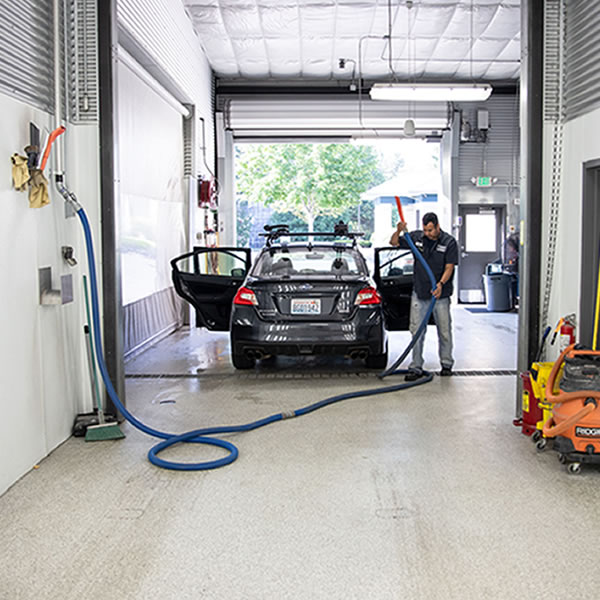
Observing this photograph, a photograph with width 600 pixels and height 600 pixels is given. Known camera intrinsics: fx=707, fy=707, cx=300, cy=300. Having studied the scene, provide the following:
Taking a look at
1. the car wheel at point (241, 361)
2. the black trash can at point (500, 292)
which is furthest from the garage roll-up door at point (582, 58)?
the black trash can at point (500, 292)

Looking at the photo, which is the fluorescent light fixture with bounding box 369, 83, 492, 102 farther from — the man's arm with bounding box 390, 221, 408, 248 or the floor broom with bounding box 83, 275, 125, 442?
the floor broom with bounding box 83, 275, 125, 442

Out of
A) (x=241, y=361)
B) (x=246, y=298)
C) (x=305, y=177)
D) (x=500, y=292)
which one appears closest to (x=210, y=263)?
(x=500, y=292)

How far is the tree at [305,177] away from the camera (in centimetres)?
2881

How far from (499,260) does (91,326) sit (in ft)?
37.4

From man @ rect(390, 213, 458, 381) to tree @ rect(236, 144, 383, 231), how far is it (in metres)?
21.7

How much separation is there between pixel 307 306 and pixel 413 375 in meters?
1.27

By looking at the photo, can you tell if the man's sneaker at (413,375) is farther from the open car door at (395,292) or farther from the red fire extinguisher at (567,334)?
the red fire extinguisher at (567,334)

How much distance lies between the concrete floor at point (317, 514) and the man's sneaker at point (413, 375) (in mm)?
905

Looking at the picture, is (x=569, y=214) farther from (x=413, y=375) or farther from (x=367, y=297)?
(x=413, y=375)

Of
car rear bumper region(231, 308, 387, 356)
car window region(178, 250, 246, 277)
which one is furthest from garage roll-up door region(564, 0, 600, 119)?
car window region(178, 250, 246, 277)

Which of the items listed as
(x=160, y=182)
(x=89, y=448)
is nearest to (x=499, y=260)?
(x=160, y=182)

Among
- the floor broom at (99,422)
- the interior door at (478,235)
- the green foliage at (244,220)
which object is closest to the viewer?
the floor broom at (99,422)

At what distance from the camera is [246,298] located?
696cm

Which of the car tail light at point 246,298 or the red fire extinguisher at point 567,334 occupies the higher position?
the car tail light at point 246,298
